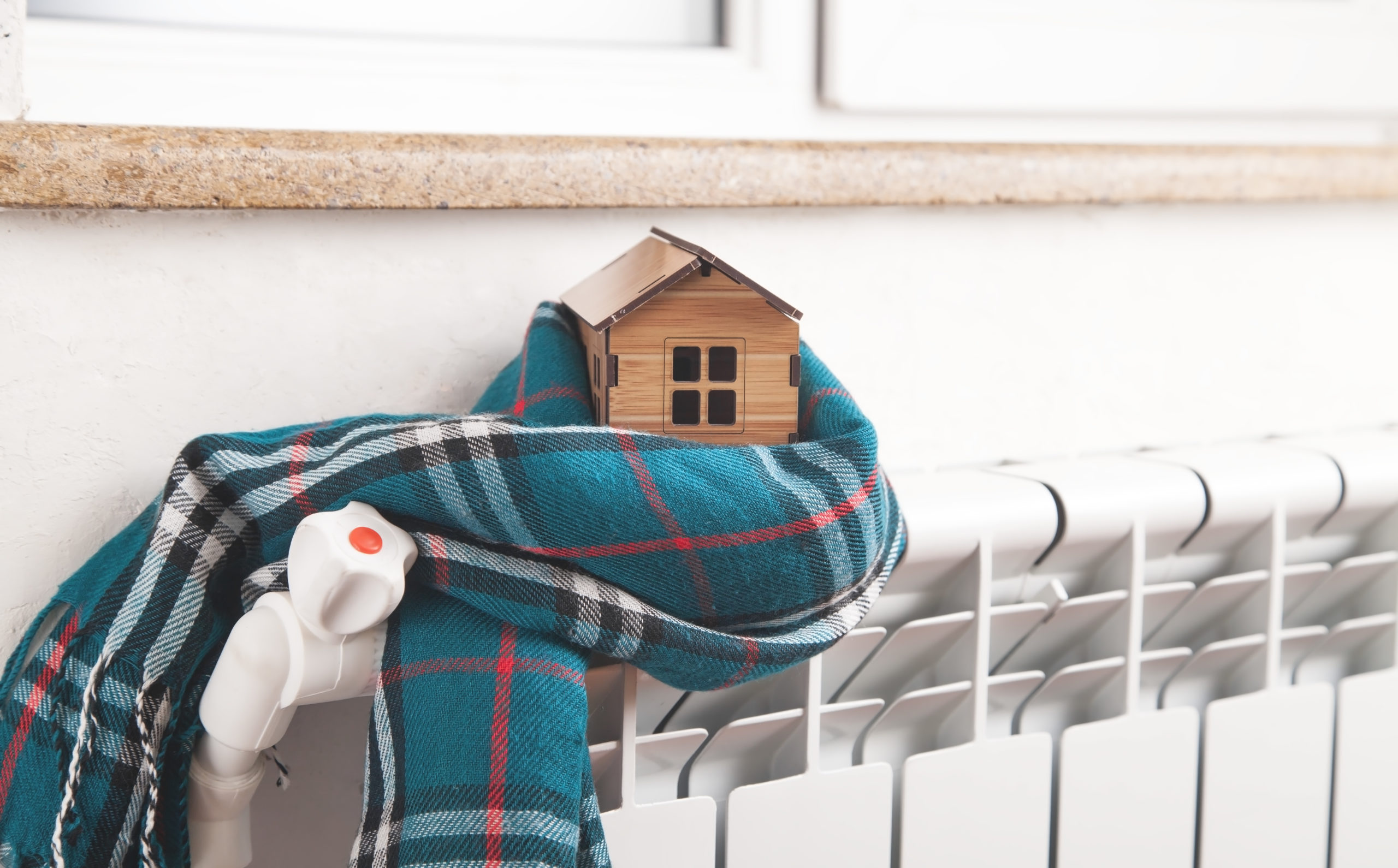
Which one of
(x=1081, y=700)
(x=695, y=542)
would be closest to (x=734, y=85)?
(x=695, y=542)

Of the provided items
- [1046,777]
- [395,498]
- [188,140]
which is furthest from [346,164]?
[1046,777]

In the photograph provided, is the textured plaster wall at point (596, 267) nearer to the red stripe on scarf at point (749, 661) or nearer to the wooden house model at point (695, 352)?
the wooden house model at point (695, 352)

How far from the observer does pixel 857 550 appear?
0.47 m

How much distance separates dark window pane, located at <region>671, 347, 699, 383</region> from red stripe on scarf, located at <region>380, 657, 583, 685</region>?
0.46ft

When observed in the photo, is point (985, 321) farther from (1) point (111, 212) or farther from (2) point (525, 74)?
(1) point (111, 212)

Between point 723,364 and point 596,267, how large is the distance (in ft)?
0.54

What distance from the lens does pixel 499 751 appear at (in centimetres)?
42

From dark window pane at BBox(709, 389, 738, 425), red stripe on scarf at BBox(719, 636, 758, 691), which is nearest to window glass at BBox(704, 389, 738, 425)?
dark window pane at BBox(709, 389, 738, 425)

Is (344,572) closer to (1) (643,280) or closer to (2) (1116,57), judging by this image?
(1) (643,280)

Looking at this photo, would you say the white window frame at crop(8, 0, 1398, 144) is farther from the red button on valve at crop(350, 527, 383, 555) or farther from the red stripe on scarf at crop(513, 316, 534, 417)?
the red button on valve at crop(350, 527, 383, 555)

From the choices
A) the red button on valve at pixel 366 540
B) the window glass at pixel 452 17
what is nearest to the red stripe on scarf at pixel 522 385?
the red button on valve at pixel 366 540

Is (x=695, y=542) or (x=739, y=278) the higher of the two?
(x=739, y=278)

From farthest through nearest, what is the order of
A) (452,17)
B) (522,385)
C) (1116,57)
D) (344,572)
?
(1116,57), (452,17), (522,385), (344,572)

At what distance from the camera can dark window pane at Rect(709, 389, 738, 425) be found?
1.56 ft
